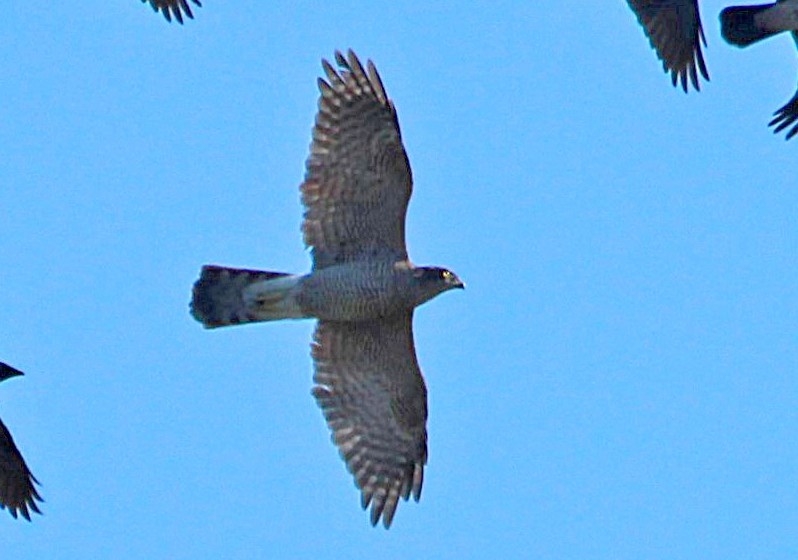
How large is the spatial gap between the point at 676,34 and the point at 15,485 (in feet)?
17.6

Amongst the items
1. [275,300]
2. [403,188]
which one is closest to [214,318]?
[275,300]

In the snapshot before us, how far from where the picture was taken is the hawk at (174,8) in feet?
41.8

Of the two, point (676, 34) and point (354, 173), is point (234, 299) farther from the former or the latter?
point (676, 34)

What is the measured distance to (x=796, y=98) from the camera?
14.7 m

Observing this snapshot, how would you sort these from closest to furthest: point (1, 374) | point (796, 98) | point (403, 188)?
point (403, 188), point (1, 374), point (796, 98)

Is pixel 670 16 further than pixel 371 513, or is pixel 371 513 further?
pixel 670 16

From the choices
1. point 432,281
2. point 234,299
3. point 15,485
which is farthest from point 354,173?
point 15,485

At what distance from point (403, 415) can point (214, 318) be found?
4.48 feet

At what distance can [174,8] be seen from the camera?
12820 mm

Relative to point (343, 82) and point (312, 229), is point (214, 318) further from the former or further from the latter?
point (343, 82)

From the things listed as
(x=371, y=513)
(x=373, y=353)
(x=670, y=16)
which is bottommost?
(x=371, y=513)

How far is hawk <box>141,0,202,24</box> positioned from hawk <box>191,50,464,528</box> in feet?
2.91

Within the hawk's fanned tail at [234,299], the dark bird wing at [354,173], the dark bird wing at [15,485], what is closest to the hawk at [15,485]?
the dark bird wing at [15,485]

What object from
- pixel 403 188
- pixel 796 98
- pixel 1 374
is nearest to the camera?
pixel 403 188
